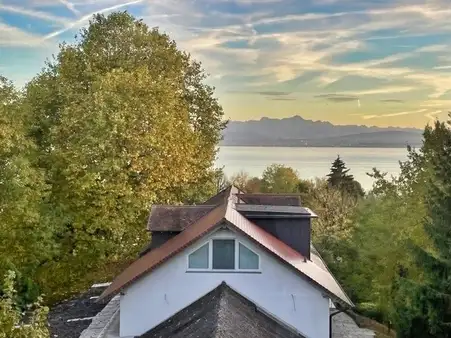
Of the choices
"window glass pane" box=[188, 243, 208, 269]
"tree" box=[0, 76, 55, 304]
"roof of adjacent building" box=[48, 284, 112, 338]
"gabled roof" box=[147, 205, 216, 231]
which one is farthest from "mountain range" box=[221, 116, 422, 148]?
"window glass pane" box=[188, 243, 208, 269]

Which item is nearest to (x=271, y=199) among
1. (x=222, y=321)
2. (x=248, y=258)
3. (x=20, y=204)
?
(x=248, y=258)

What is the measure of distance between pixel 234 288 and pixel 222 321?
2472 millimetres

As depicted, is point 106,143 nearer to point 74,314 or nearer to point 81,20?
point 74,314

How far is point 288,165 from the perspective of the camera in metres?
50.7

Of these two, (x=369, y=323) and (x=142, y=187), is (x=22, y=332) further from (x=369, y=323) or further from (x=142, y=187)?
(x=369, y=323)

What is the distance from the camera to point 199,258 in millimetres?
14695

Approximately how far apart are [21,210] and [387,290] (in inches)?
561

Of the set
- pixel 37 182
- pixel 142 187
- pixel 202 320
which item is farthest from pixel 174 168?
pixel 202 320

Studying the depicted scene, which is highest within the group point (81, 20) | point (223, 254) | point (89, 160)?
point (81, 20)

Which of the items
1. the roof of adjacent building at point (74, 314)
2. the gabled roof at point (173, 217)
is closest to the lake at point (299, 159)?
the roof of adjacent building at point (74, 314)

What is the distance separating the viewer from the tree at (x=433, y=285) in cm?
1487

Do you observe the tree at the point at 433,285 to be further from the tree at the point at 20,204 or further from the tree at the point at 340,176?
the tree at the point at 340,176

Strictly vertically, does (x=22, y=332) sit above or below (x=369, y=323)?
above

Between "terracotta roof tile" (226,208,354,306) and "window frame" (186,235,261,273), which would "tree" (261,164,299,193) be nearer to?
"terracotta roof tile" (226,208,354,306)
